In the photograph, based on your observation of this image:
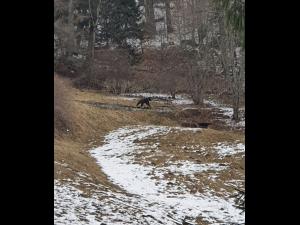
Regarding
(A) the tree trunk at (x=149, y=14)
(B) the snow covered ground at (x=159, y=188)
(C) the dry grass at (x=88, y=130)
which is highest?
(A) the tree trunk at (x=149, y=14)

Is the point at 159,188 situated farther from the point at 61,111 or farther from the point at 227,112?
the point at 227,112

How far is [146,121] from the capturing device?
23.6m

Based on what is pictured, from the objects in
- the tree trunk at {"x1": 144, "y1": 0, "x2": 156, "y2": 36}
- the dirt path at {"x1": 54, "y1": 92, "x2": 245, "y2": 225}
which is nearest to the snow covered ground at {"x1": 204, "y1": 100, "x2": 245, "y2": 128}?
the dirt path at {"x1": 54, "y1": 92, "x2": 245, "y2": 225}

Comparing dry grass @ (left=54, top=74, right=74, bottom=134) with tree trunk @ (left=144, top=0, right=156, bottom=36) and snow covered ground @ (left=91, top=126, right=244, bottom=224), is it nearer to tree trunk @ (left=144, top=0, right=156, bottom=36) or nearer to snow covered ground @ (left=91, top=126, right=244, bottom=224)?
snow covered ground @ (left=91, top=126, right=244, bottom=224)

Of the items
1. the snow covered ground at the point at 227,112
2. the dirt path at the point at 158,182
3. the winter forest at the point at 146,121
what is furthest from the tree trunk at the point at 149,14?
the dirt path at the point at 158,182

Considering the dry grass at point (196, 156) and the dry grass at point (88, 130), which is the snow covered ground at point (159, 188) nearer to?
the dry grass at point (196, 156)

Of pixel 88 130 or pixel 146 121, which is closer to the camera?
pixel 88 130

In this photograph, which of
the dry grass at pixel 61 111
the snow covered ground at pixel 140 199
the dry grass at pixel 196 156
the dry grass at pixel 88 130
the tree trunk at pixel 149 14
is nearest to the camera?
the snow covered ground at pixel 140 199

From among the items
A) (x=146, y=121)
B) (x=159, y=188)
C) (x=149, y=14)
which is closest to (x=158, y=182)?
(x=159, y=188)

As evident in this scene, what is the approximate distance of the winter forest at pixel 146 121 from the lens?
9195mm

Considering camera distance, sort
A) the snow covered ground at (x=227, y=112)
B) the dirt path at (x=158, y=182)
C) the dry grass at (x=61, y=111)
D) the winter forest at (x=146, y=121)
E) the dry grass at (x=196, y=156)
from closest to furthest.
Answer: the dirt path at (x=158, y=182) < the winter forest at (x=146, y=121) < the dry grass at (x=196, y=156) < the dry grass at (x=61, y=111) < the snow covered ground at (x=227, y=112)
